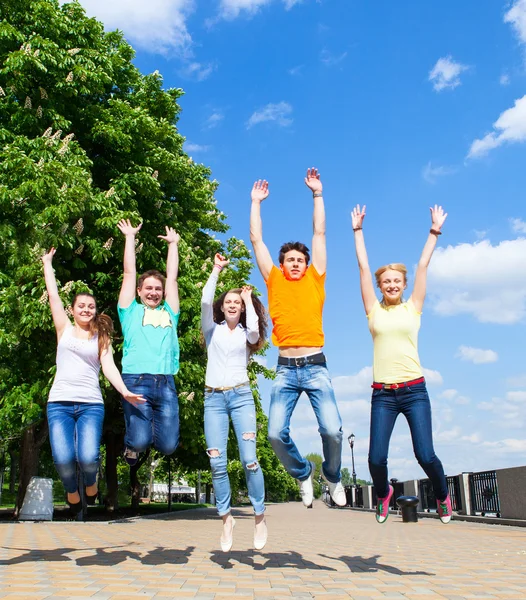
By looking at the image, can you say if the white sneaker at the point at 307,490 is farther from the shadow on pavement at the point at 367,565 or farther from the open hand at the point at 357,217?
the open hand at the point at 357,217

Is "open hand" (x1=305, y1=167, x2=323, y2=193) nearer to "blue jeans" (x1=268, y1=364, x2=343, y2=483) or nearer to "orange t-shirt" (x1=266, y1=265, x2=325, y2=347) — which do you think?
"orange t-shirt" (x1=266, y1=265, x2=325, y2=347)

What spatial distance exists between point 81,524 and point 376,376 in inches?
525

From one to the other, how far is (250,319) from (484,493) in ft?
52.4

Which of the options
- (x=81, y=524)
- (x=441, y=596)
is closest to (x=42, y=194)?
(x=81, y=524)

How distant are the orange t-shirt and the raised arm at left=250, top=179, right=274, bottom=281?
0.15 meters

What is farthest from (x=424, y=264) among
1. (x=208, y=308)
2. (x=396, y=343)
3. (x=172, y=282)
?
(x=172, y=282)

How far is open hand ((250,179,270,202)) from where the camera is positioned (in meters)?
6.95

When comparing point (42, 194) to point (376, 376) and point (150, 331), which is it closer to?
point (150, 331)

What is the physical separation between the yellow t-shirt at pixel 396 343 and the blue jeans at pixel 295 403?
57 cm

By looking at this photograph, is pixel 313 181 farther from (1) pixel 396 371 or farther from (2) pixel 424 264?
(1) pixel 396 371

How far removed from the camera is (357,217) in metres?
6.91

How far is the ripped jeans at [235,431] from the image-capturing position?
247 inches

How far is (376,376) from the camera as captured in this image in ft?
20.4

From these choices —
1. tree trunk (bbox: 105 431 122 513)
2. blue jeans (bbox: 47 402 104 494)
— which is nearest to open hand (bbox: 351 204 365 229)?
blue jeans (bbox: 47 402 104 494)
